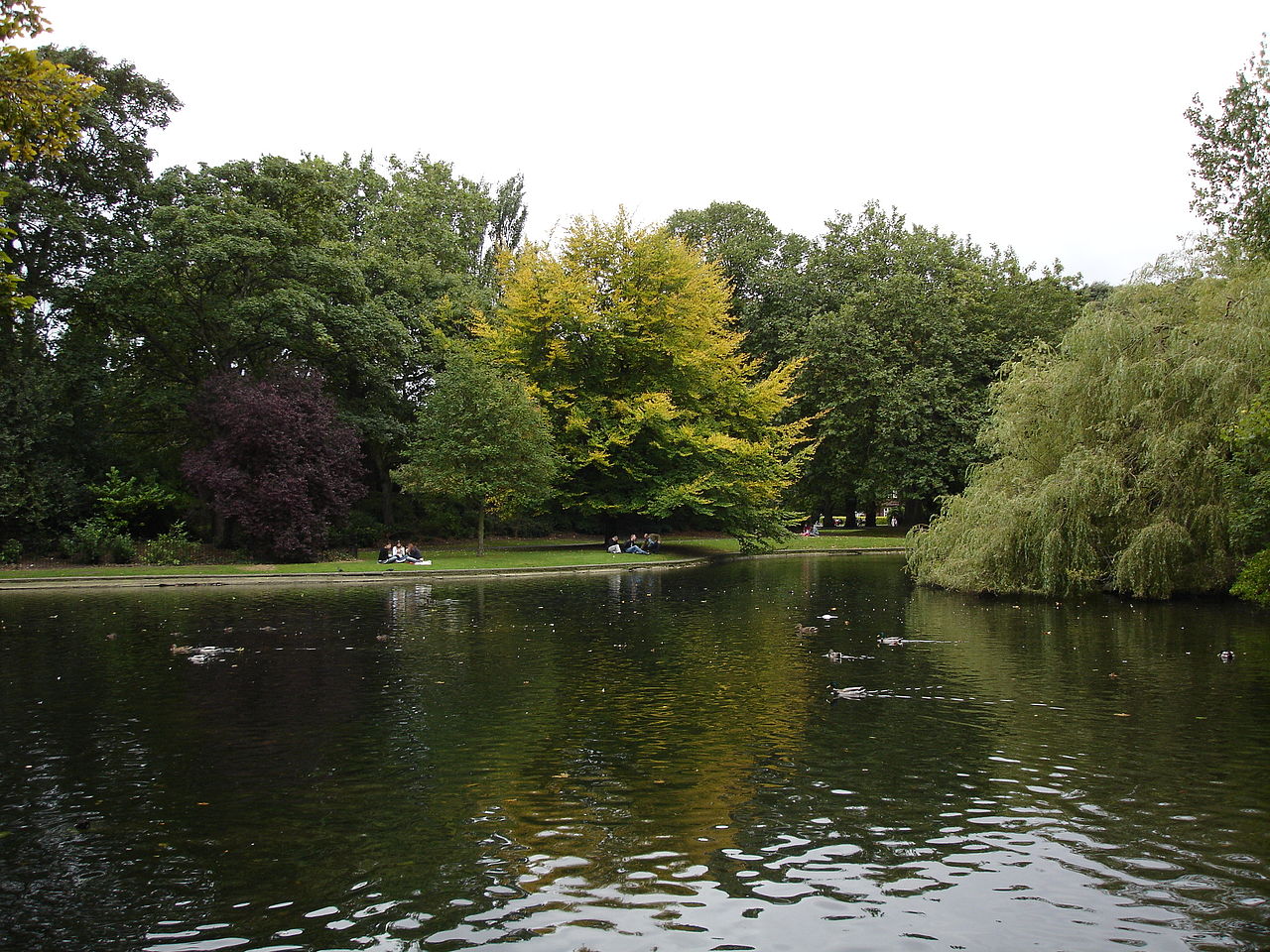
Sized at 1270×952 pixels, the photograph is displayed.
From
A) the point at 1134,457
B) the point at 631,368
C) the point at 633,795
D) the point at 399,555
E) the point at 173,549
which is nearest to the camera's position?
the point at 633,795

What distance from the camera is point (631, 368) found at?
1865 inches

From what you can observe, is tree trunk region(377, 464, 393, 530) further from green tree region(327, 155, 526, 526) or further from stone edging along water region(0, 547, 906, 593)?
stone edging along water region(0, 547, 906, 593)

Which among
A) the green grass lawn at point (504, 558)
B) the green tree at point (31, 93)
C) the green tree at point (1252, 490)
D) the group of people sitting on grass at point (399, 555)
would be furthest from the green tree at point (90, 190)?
the green tree at point (1252, 490)

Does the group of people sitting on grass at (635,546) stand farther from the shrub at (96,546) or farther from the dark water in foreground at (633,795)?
the dark water in foreground at (633,795)

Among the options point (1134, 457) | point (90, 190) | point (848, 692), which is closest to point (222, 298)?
point (90, 190)

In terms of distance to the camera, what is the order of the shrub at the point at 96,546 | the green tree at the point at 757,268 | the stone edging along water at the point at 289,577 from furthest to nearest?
the green tree at the point at 757,268, the shrub at the point at 96,546, the stone edging along water at the point at 289,577

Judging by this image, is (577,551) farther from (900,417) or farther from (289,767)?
(289,767)

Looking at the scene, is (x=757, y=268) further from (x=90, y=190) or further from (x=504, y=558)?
(x=90, y=190)

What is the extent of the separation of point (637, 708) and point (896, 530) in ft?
176

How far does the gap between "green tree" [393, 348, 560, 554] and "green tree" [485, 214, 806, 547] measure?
3.70m

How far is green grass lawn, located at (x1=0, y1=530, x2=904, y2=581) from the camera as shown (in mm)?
32156

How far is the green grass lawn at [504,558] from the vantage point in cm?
3216

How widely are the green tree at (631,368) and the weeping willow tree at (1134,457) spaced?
18884mm

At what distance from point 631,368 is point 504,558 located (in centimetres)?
1285
